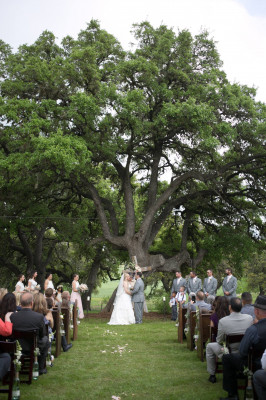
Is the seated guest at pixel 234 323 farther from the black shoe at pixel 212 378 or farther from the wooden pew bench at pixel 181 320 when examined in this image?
the wooden pew bench at pixel 181 320

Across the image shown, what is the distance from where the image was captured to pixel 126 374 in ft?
28.1

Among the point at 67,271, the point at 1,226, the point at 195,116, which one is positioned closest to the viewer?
the point at 195,116

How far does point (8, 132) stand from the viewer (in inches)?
816

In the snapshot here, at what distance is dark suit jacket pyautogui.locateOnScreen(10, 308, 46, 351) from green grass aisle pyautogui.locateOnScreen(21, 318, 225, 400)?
38.0 inches

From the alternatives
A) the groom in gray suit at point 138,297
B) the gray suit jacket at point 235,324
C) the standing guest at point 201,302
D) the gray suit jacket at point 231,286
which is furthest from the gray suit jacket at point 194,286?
the gray suit jacket at point 235,324

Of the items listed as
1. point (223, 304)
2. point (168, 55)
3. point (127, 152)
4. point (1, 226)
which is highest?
point (168, 55)

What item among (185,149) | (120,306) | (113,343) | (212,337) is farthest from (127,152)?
(212,337)


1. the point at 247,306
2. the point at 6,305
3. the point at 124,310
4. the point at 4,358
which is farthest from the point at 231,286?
the point at 4,358

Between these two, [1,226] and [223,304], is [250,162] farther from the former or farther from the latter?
[223,304]

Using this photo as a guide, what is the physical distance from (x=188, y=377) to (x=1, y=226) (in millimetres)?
19507

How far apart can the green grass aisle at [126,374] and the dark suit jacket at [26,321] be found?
0.97 metres

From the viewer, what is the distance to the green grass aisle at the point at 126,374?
728cm

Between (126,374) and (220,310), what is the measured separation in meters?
2.14

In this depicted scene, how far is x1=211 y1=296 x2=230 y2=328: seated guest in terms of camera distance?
28.1 feet
